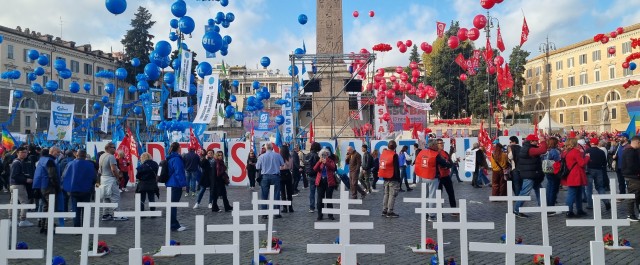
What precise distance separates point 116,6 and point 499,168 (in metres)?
9.59

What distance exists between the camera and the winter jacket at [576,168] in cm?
990

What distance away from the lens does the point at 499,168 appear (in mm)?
12109

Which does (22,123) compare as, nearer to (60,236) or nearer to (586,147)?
(60,236)

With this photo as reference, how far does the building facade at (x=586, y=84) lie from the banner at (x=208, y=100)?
42091 millimetres

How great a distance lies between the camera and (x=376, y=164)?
16.4m

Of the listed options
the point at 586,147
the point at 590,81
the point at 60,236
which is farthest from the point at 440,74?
the point at 60,236

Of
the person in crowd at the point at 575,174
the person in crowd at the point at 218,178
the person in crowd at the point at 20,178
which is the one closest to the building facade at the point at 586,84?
the person in crowd at the point at 575,174

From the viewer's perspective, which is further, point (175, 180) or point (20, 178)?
point (20, 178)

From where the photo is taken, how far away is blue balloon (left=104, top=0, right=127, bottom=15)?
516 inches

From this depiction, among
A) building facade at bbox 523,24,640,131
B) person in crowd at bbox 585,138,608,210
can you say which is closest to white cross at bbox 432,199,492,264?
person in crowd at bbox 585,138,608,210

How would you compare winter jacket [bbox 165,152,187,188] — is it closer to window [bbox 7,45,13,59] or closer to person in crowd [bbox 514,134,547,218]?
person in crowd [bbox 514,134,547,218]

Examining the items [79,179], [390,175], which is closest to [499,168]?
[390,175]

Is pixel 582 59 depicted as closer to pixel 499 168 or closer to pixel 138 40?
pixel 138 40

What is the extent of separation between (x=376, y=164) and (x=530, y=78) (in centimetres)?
6552
